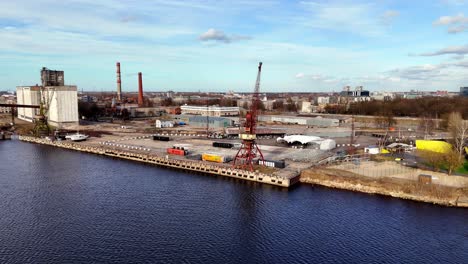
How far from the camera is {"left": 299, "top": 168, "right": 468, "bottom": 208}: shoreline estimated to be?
20.7m

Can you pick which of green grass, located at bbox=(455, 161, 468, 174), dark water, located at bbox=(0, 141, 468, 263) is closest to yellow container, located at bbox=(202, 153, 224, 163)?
dark water, located at bbox=(0, 141, 468, 263)

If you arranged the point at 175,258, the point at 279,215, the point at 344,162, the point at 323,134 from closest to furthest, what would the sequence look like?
the point at 175,258 < the point at 279,215 < the point at 344,162 < the point at 323,134

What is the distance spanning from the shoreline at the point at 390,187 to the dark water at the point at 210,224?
80 centimetres

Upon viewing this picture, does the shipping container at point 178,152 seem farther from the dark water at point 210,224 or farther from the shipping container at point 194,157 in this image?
the dark water at point 210,224

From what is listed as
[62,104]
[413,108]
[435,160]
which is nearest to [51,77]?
[62,104]

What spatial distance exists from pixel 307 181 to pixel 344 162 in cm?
540

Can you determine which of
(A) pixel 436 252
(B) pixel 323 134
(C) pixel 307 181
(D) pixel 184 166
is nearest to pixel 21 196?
(D) pixel 184 166

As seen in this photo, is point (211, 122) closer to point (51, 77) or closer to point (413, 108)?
point (51, 77)

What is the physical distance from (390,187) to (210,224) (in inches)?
473

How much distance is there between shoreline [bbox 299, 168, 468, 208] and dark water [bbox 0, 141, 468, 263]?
0.80m

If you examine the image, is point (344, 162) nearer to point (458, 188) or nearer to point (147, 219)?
point (458, 188)

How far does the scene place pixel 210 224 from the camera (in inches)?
705

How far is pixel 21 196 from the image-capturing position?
2195 cm

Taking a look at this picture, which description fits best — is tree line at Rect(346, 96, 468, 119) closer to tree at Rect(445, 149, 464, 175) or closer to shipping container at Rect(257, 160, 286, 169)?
tree at Rect(445, 149, 464, 175)
